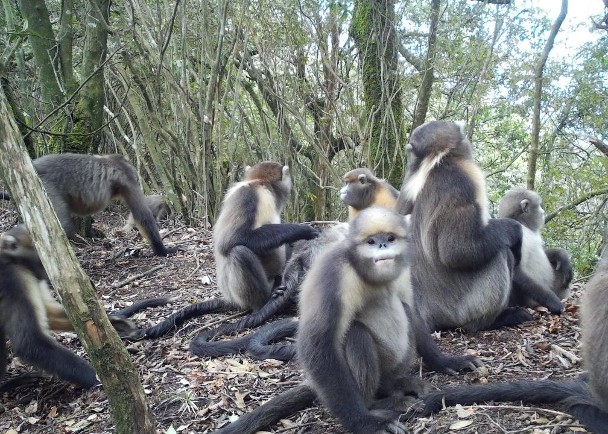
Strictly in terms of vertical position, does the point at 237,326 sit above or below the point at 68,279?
below

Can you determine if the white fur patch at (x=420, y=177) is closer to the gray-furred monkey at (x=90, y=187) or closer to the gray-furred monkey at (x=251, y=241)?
the gray-furred monkey at (x=251, y=241)

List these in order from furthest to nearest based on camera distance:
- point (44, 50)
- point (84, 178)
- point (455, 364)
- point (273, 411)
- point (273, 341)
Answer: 1. point (44, 50)
2. point (84, 178)
3. point (273, 341)
4. point (455, 364)
5. point (273, 411)

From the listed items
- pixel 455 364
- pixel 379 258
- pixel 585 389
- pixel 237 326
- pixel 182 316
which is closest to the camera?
pixel 585 389

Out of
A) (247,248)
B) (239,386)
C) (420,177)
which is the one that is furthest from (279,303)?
(420,177)

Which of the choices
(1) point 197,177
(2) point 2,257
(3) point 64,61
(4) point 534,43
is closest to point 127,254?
(1) point 197,177

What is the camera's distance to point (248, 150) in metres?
9.52

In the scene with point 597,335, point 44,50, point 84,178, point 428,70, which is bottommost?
point 597,335

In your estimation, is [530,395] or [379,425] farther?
[530,395]

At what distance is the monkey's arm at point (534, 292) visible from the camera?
4609mm

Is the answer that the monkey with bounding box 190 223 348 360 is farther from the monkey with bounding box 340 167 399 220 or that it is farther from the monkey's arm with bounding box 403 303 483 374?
the monkey's arm with bounding box 403 303 483 374

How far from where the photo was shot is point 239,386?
12.5 feet

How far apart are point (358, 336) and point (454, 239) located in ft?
4.47

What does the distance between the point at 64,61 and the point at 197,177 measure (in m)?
2.36

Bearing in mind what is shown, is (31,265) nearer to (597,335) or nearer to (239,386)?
(239,386)
